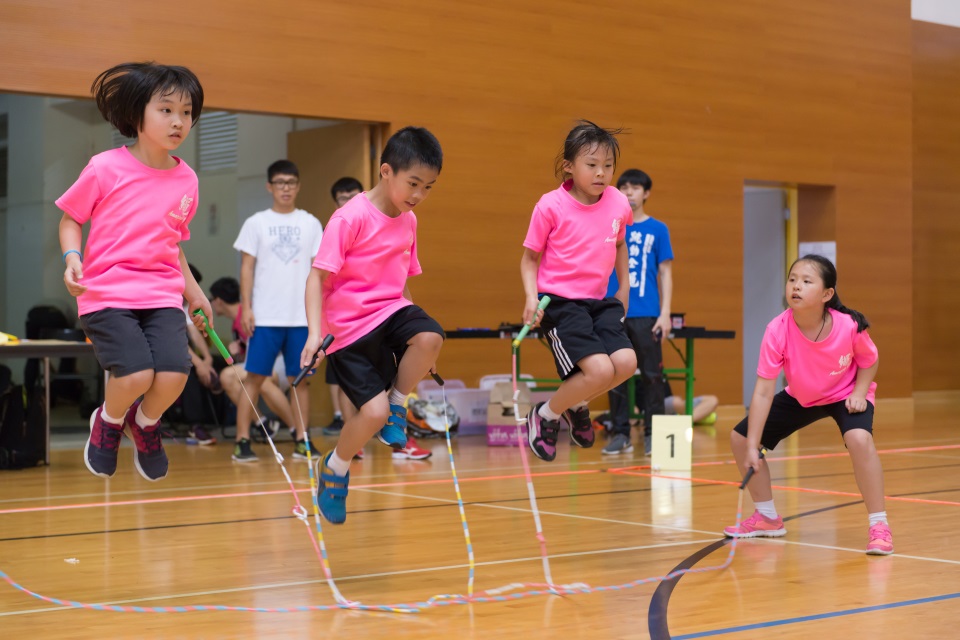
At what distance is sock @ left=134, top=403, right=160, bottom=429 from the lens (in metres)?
3.33

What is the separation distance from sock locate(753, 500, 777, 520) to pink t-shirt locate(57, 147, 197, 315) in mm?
2167

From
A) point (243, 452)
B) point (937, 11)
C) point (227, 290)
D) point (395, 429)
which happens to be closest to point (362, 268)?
point (395, 429)

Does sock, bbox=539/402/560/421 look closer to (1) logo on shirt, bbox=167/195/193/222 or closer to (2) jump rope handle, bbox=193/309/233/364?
(2) jump rope handle, bbox=193/309/233/364

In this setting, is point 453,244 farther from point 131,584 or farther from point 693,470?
point 131,584

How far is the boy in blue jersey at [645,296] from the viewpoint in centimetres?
678

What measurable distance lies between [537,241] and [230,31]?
13.2ft

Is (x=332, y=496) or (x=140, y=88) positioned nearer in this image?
(x=140, y=88)

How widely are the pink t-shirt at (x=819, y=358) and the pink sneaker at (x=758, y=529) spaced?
0.44 meters

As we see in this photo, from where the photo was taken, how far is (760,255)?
35.3ft

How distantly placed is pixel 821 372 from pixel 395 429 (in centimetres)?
146

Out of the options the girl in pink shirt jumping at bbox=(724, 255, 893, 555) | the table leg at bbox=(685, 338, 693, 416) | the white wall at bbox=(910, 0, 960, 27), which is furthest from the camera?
the white wall at bbox=(910, 0, 960, 27)

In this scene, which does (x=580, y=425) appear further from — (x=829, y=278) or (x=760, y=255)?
(x=760, y=255)

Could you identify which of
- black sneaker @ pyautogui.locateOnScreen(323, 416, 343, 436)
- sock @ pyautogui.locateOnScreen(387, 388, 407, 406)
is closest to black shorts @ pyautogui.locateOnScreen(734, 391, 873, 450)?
sock @ pyautogui.locateOnScreen(387, 388, 407, 406)

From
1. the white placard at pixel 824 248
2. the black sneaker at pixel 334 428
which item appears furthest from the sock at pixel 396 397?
the white placard at pixel 824 248
